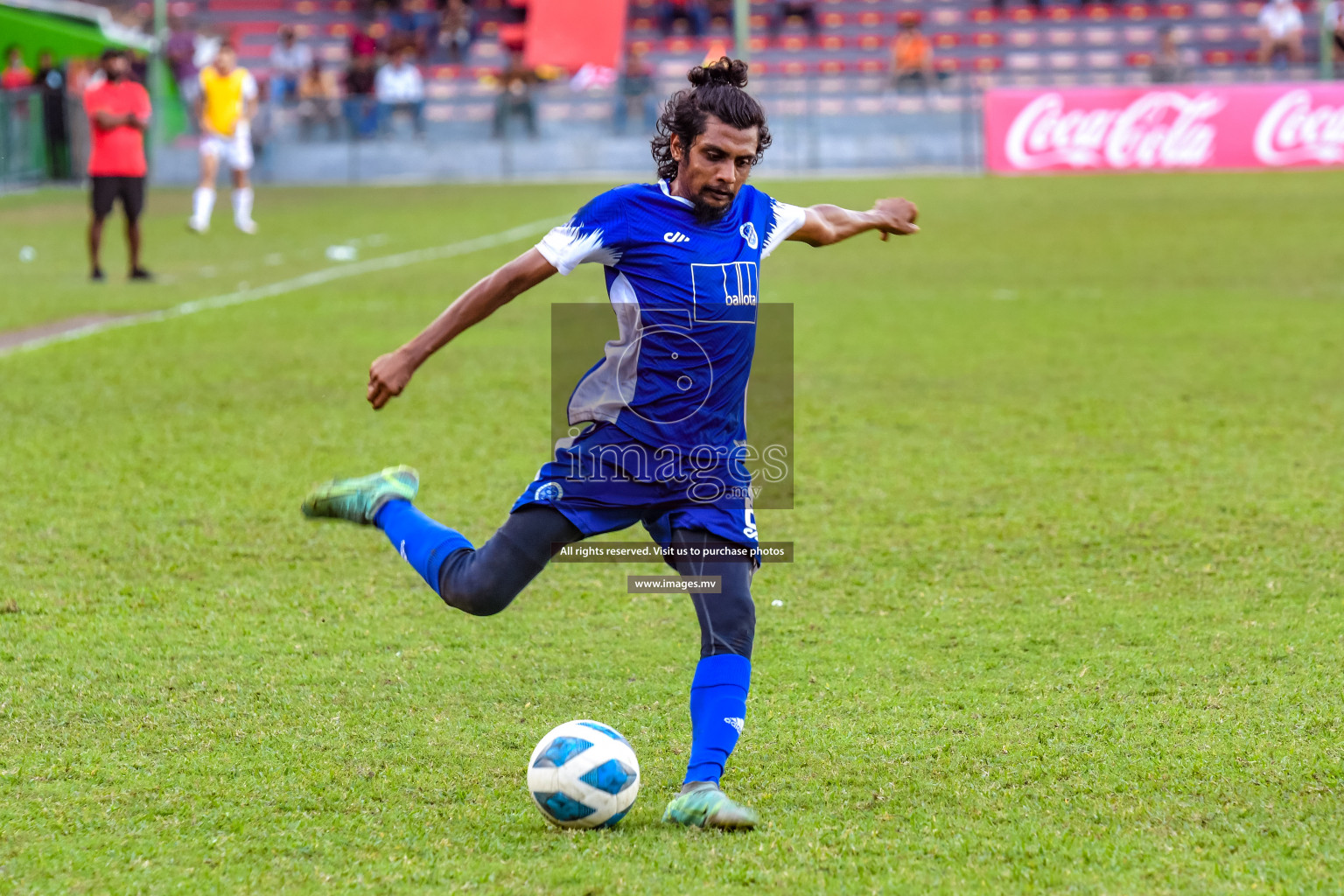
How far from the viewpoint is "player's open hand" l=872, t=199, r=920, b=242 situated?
4.57m

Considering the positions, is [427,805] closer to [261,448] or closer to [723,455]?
[723,455]

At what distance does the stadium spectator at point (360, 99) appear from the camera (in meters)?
30.8

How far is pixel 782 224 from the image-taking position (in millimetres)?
4133

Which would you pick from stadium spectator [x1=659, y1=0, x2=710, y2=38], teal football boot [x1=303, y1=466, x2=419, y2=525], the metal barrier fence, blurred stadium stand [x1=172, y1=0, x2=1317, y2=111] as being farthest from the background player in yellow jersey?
teal football boot [x1=303, y1=466, x2=419, y2=525]

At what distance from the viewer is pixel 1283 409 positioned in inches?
355

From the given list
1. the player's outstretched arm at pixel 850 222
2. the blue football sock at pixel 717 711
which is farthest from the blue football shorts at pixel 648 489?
the player's outstretched arm at pixel 850 222

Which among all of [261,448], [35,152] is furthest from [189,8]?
[261,448]

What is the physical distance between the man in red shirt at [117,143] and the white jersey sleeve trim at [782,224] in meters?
12.0

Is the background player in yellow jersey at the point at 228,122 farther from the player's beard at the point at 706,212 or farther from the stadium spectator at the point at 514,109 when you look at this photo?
the player's beard at the point at 706,212

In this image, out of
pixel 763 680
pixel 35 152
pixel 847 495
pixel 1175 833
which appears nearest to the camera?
pixel 1175 833

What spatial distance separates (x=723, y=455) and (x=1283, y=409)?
20.0 ft

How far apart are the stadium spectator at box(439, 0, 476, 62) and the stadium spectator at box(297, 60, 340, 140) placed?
149 inches

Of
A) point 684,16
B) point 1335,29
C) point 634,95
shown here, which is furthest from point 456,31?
point 1335,29

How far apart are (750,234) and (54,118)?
27.1 m
